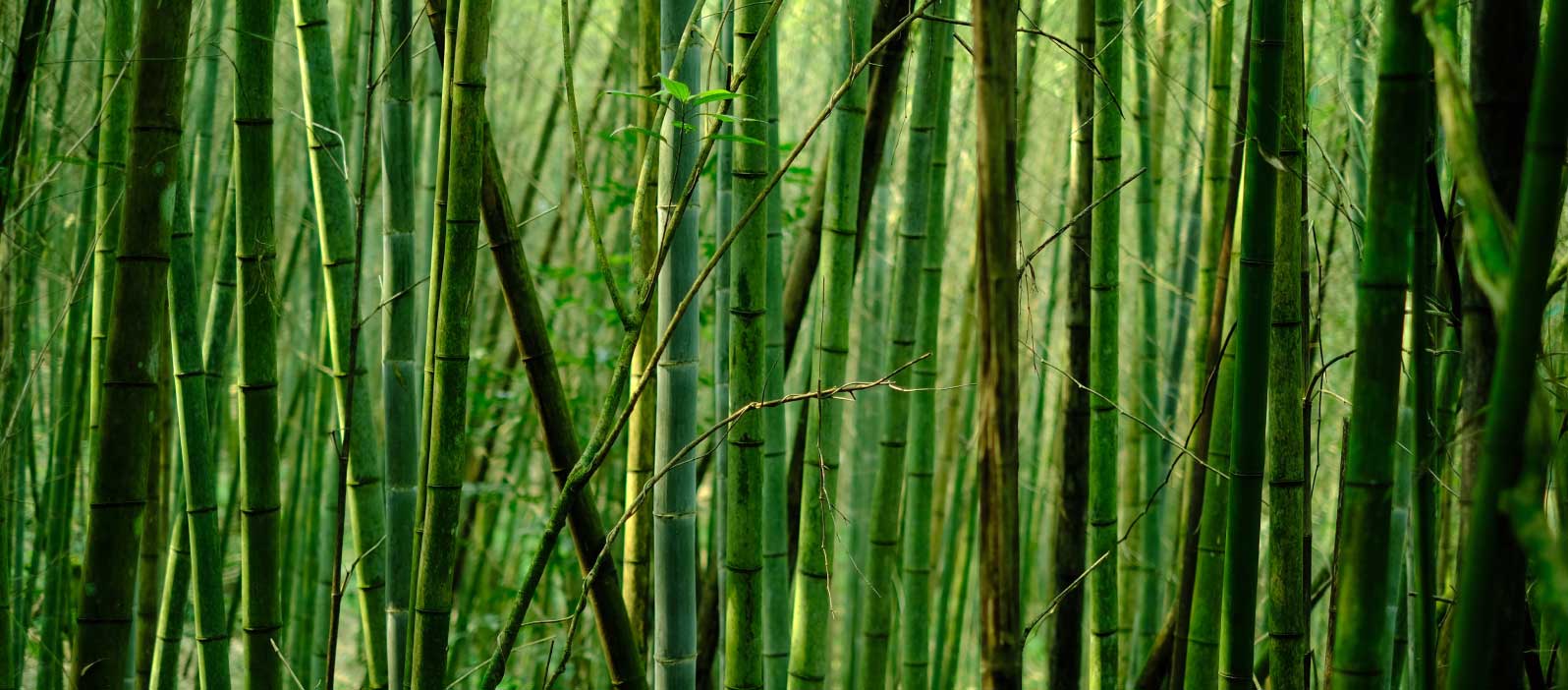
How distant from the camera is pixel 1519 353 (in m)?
0.42

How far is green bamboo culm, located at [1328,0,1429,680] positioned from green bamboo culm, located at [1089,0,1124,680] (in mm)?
871

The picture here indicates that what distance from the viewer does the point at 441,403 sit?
932 millimetres

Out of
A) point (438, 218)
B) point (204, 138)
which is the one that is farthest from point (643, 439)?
point (204, 138)

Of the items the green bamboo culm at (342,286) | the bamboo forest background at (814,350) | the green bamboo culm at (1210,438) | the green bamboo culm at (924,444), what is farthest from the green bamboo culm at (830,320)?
the green bamboo culm at (342,286)

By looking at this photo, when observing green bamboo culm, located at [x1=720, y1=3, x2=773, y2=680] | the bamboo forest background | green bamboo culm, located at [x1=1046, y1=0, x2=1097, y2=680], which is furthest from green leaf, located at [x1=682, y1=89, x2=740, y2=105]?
green bamboo culm, located at [x1=1046, y1=0, x2=1097, y2=680]

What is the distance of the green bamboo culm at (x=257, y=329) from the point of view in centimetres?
104

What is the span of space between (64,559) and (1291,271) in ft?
6.78

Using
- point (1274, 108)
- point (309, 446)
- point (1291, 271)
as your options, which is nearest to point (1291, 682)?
point (1291, 271)

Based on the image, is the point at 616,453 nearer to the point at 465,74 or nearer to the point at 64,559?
the point at 64,559

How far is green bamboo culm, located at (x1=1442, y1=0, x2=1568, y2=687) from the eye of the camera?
1.35ft

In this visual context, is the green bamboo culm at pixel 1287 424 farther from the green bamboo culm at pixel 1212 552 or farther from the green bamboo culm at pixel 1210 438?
the green bamboo culm at pixel 1212 552

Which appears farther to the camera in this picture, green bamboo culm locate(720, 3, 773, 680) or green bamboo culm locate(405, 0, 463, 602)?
green bamboo culm locate(720, 3, 773, 680)

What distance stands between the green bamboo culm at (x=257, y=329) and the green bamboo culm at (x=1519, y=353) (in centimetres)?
97

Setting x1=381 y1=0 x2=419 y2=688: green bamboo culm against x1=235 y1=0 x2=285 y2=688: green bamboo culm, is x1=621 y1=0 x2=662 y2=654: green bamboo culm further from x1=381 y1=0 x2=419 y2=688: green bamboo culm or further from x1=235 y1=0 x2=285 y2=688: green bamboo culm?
x1=235 y1=0 x2=285 y2=688: green bamboo culm
